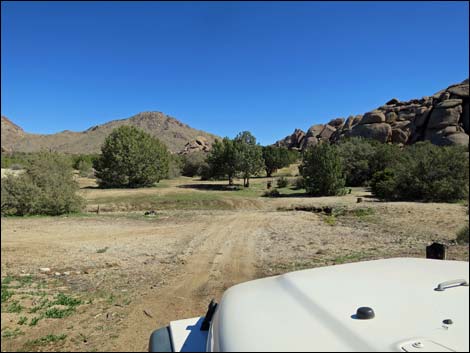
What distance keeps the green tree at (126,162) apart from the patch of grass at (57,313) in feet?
118

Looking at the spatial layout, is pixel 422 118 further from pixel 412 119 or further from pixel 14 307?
pixel 14 307

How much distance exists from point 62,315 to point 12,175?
37.2 feet

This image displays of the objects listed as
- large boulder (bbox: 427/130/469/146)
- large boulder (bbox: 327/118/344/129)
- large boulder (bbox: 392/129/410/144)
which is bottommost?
large boulder (bbox: 427/130/469/146)

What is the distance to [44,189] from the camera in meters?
15.8

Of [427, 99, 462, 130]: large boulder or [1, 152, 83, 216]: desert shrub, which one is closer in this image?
[1, 152, 83, 216]: desert shrub

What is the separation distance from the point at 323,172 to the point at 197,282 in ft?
70.8

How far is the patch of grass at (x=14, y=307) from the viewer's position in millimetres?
4008

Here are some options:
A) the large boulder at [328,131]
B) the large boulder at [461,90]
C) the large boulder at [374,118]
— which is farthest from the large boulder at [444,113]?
the large boulder at [328,131]

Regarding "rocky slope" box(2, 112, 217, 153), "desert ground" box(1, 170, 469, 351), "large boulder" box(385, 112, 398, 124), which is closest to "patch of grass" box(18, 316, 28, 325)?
"desert ground" box(1, 170, 469, 351)

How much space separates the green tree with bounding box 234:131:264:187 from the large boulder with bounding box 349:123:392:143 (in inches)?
1402

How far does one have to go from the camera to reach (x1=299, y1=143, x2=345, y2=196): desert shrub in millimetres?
25734

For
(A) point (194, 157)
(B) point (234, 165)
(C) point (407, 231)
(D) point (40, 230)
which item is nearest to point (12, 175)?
(D) point (40, 230)

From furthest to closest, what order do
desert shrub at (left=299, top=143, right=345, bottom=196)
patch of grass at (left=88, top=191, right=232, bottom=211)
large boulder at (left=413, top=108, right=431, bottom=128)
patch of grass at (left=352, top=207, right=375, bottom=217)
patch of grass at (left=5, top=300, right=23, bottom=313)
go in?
large boulder at (left=413, top=108, right=431, bottom=128) → desert shrub at (left=299, top=143, right=345, bottom=196) → patch of grass at (left=88, top=191, right=232, bottom=211) → patch of grass at (left=352, top=207, right=375, bottom=217) → patch of grass at (left=5, top=300, right=23, bottom=313)

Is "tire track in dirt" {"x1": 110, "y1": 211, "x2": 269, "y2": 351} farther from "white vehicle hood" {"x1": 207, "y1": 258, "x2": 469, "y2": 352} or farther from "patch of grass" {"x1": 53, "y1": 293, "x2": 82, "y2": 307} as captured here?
"white vehicle hood" {"x1": 207, "y1": 258, "x2": 469, "y2": 352}
